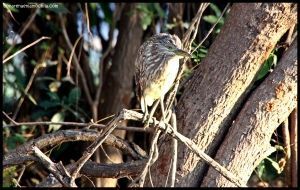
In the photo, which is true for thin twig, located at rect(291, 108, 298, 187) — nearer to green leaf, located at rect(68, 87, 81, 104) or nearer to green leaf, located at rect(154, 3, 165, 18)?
green leaf, located at rect(154, 3, 165, 18)

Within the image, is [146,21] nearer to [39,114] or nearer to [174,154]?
[39,114]

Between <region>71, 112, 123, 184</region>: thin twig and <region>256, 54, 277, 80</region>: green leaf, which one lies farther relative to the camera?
<region>256, 54, 277, 80</region>: green leaf

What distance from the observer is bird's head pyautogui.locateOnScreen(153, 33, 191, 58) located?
105 inches

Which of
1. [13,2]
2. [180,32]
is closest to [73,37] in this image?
[180,32]

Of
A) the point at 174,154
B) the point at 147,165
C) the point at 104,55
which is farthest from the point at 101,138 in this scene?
the point at 104,55

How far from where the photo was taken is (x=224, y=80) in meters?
→ 2.59

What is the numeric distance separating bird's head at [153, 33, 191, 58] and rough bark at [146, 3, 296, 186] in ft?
0.45

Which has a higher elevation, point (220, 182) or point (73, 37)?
point (73, 37)

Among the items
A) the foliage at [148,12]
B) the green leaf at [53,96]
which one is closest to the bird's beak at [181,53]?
the foliage at [148,12]

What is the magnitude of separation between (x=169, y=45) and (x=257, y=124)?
0.50 meters

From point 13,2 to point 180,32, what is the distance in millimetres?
1251

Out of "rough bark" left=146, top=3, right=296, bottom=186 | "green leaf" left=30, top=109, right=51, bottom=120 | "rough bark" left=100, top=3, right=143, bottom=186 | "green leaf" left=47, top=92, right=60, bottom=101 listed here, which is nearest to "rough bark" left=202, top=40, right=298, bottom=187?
"rough bark" left=146, top=3, right=296, bottom=186

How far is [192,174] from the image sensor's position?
2604mm

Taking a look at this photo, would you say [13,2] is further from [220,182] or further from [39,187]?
[220,182]
